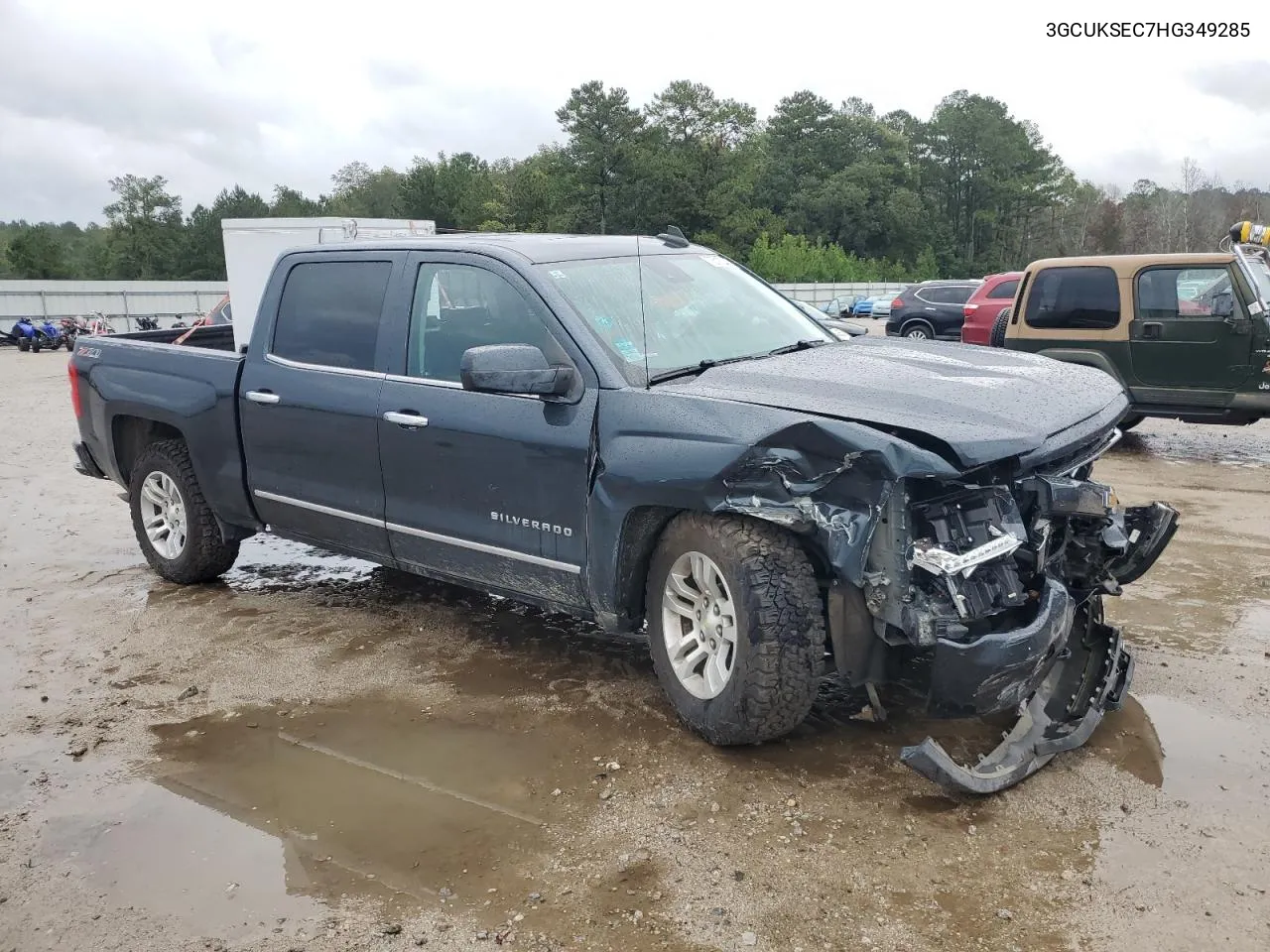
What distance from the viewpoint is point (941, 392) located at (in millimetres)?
3637

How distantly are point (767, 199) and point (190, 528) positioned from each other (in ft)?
281

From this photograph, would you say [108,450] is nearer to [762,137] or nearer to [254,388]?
[254,388]

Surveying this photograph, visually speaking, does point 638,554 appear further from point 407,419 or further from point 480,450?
point 407,419

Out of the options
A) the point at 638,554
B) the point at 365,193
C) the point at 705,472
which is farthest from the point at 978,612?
the point at 365,193

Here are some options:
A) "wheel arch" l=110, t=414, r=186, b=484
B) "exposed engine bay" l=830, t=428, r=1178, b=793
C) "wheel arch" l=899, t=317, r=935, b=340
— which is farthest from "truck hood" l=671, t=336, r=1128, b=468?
"wheel arch" l=899, t=317, r=935, b=340

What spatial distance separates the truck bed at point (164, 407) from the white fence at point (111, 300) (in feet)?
105

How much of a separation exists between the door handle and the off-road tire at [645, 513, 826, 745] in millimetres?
1444

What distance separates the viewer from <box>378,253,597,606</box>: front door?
4.06 meters

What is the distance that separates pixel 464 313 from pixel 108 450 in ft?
10.1

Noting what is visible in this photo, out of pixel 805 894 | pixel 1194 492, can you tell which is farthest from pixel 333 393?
pixel 1194 492

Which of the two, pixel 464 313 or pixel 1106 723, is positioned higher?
pixel 464 313

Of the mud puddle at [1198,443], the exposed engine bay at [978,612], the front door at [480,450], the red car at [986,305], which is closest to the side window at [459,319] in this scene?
the front door at [480,450]

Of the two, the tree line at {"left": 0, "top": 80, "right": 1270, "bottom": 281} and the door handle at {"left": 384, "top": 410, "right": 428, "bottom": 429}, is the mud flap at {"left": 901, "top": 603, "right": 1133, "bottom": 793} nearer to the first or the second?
the door handle at {"left": 384, "top": 410, "right": 428, "bottom": 429}

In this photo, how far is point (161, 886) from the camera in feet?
10.2
